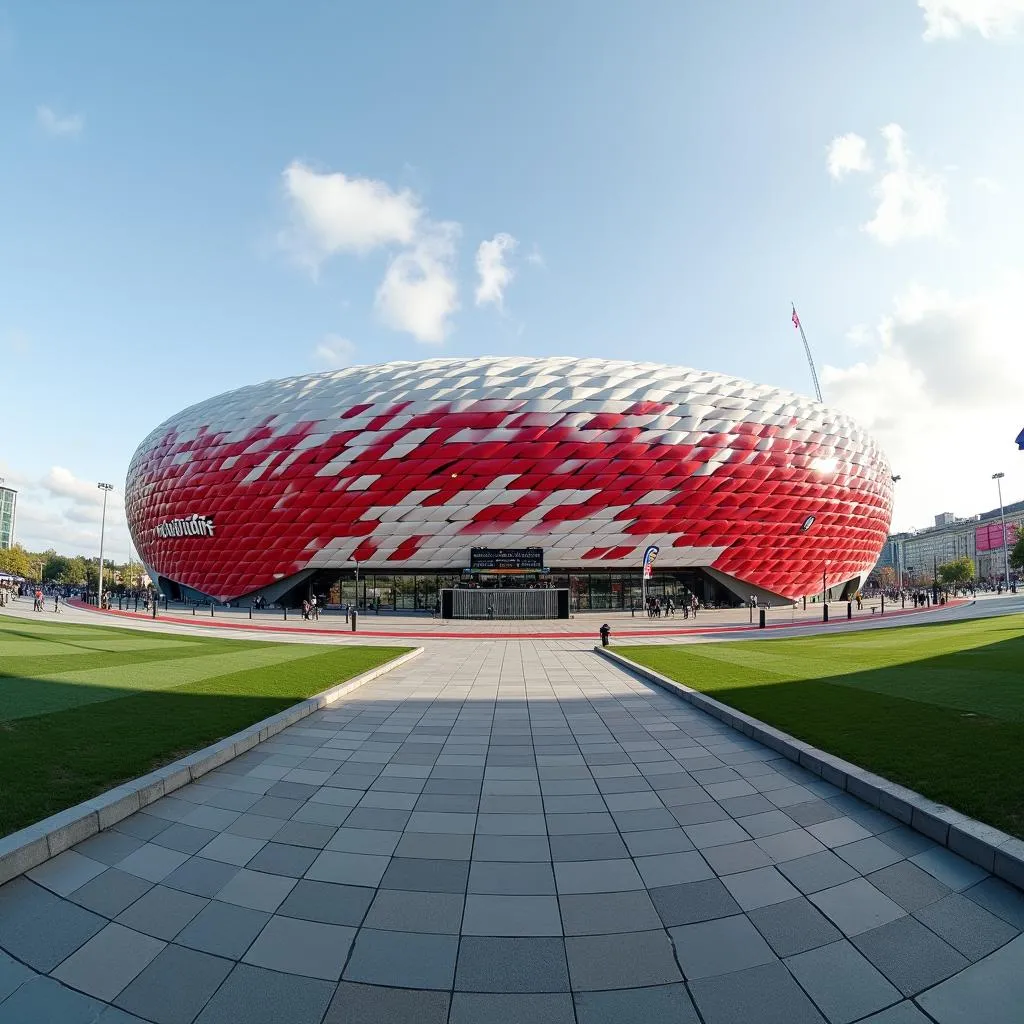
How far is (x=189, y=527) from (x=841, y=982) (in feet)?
182

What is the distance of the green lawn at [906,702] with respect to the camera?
203 inches

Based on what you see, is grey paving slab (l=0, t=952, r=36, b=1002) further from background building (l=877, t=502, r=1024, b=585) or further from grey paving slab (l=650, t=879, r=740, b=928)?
background building (l=877, t=502, r=1024, b=585)

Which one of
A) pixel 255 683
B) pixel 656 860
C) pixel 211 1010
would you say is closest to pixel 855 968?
pixel 656 860

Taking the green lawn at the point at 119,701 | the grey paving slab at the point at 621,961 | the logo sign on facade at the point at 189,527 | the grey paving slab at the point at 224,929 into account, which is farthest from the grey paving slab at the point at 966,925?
the logo sign on facade at the point at 189,527

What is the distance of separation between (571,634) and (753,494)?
1022 inches

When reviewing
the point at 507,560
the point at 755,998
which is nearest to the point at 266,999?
Answer: the point at 755,998

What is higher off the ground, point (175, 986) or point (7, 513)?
point (7, 513)

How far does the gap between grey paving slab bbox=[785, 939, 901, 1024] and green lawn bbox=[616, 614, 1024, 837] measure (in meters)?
2.13

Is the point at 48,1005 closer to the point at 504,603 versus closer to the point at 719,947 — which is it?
the point at 719,947

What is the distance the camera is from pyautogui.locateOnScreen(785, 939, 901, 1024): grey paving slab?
284 centimetres

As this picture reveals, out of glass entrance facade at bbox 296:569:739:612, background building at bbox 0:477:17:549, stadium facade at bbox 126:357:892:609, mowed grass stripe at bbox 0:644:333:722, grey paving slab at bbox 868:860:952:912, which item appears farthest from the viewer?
background building at bbox 0:477:17:549

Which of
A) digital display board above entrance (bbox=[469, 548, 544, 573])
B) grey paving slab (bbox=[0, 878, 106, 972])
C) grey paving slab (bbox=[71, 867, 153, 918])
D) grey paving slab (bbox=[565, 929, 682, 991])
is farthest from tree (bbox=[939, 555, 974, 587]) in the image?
grey paving slab (bbox=[0, 878, 106, 972])

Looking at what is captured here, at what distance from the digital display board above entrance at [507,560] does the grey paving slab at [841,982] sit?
3948 centimetres

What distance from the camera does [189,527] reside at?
160 ft
